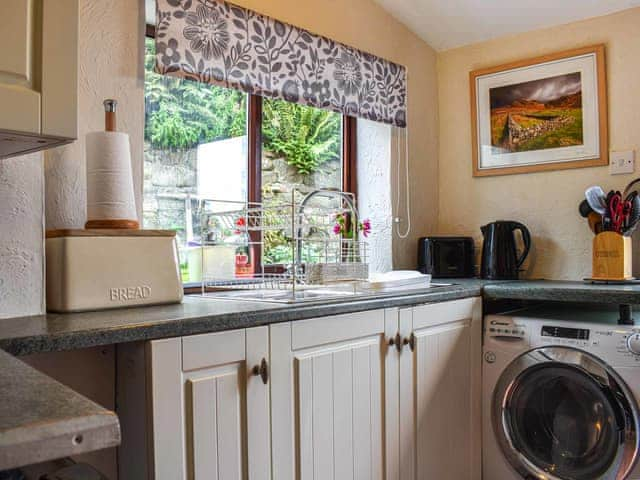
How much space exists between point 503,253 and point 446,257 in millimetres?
267

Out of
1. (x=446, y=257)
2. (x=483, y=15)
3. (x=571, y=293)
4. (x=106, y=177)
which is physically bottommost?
(x=571, y=293)

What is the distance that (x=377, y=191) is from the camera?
2801mm

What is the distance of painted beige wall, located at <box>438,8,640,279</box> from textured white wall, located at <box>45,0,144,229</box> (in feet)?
5.68

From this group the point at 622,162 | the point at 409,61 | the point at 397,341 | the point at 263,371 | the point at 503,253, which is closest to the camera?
the point at 263,371

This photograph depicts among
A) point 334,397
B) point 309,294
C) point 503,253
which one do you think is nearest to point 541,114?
point 503,253

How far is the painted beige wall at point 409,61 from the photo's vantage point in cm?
246

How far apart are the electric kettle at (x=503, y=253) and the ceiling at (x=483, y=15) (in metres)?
0.93

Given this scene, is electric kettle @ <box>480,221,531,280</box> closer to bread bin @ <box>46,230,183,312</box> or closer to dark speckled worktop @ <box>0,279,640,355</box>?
Answer: dark speckled worktop @ <box>0,279,640,355</box>

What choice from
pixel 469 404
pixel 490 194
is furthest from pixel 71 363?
pixel 490 194

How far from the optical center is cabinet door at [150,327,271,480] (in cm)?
129

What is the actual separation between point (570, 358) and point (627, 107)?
3.82ft

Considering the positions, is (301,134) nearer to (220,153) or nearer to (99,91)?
(220,153)

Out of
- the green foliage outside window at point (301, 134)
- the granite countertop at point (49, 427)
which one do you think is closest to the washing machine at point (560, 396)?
the green foliage outside window at point (301, 134)

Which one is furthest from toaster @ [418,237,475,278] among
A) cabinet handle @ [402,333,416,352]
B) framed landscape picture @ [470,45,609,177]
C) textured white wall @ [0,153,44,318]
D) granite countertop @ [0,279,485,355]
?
textured white wall @ [0,153,44,318]
